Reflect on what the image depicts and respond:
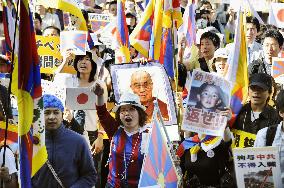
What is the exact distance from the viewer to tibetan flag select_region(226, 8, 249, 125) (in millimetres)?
9016

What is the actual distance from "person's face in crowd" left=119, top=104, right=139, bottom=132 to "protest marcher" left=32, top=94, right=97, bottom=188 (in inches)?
17.6

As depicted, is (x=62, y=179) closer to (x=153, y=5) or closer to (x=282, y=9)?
(x=153, y=5)

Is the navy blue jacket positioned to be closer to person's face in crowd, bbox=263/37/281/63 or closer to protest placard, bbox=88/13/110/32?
person's face in crowd, bbox=263/37/281/63

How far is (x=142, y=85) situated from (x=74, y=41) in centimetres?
256

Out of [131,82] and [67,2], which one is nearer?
[131,82]

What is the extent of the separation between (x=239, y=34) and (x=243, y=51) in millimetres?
203

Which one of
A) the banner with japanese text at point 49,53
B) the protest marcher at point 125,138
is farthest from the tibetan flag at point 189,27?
the protest marcher at point 125,138

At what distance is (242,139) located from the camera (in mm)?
8555

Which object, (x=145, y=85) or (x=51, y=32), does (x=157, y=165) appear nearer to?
(x=145, y=85)


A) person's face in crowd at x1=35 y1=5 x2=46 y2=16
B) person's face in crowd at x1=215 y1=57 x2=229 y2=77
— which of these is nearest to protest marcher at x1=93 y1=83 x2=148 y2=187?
person's face in crowd at x1=215 y1=57 x2=229 y2=77

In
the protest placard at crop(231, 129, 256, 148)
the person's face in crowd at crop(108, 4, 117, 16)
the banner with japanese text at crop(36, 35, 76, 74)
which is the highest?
the person's face in crowd at crop(108, 4, 117, 16)

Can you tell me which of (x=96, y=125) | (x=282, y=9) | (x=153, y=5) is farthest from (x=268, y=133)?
(x=282, y=9)

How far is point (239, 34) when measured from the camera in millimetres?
9672

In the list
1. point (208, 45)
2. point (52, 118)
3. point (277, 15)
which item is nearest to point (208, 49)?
point (208, 45)
